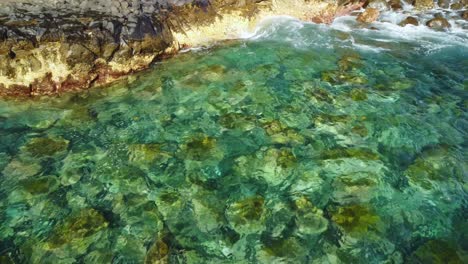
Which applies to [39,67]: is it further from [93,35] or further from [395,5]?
[395,5]

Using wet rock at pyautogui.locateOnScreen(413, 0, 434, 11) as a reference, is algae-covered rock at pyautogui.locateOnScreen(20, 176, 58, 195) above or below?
below

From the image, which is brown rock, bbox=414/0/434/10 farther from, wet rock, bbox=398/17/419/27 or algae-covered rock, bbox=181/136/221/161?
algae-covered rock, bbox=181/136/221/161

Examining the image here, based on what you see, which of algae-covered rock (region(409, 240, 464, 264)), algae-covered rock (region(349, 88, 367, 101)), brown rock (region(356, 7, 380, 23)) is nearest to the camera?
algae-covered rock (region(409, 240, 464, 264))

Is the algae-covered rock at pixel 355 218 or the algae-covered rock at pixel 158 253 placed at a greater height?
the algae-covered rock at pixel 158 253

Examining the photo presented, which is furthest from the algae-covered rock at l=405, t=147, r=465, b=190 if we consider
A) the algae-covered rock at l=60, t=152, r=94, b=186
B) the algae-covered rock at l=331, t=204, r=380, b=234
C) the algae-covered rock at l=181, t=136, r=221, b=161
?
the algae-covered rock at l=60, t=152, r=94, b=186

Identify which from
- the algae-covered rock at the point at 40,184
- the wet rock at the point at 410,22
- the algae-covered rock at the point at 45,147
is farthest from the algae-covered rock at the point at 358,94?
the algae-covered rock at the point at 40,184

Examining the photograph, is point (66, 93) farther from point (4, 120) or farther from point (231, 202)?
point (231, 202)

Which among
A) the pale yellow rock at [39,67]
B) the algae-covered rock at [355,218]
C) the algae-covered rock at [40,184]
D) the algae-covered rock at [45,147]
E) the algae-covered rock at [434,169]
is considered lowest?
the algae-covered rock at [355,218]

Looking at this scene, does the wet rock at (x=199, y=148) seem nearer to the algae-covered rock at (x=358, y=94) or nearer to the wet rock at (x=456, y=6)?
the algae-covered rock at (x=358, y=94)
